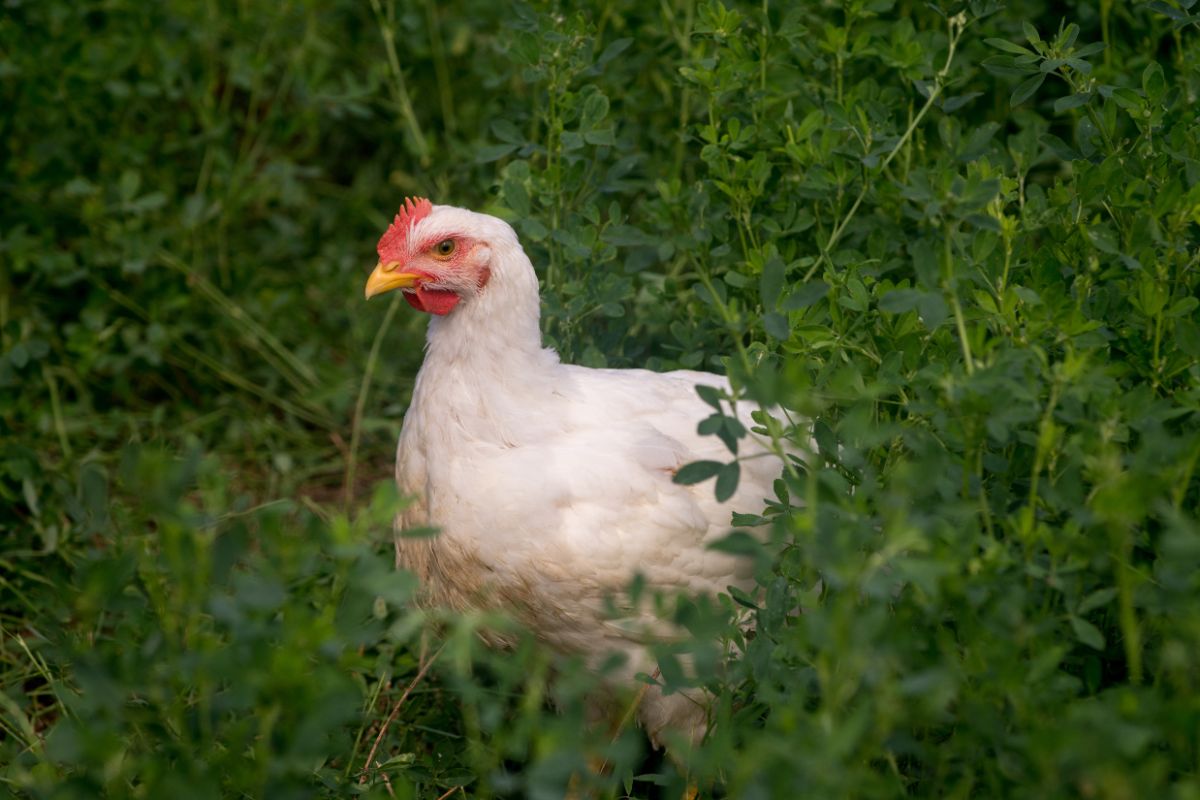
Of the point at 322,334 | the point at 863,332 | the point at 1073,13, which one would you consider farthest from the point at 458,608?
the point at 1073,13

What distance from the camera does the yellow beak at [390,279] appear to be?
119 inches

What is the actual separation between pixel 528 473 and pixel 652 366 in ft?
2.85

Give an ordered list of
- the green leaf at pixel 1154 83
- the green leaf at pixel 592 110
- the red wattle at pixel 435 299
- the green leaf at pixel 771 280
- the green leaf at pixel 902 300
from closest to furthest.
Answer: the green leaf at pixel 902 300, the green leaf at pixel 771 280, the green leaf at pixel 1154 83, the red wattle at pixel 435 299, the green leaf at pixel 592 110

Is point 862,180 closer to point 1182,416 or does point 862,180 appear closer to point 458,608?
point 1182,416

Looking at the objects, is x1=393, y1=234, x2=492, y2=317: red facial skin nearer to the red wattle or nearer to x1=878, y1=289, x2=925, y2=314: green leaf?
the red wattle

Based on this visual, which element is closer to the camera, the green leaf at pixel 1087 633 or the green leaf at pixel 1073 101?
the green leaf at pixel 1087 633

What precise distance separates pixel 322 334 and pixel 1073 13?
10.1 ft

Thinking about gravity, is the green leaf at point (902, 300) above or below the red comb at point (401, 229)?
above

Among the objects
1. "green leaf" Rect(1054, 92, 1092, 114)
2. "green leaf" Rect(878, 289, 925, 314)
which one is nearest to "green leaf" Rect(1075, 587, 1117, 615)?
"green leaf" Rect(878, 289, 925, 314)

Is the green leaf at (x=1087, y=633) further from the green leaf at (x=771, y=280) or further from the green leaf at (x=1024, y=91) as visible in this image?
the green leaf at (x=1024, y=91)

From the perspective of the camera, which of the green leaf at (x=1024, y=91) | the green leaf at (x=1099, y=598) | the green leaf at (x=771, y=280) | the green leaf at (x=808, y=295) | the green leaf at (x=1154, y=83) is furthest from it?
the green leaf at (x=1024, y=91)

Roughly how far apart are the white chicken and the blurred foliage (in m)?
0.15

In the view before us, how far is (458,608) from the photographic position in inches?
119

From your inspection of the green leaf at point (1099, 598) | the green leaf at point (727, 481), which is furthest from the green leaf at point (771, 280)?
the green leaf at point (1099, 598)
